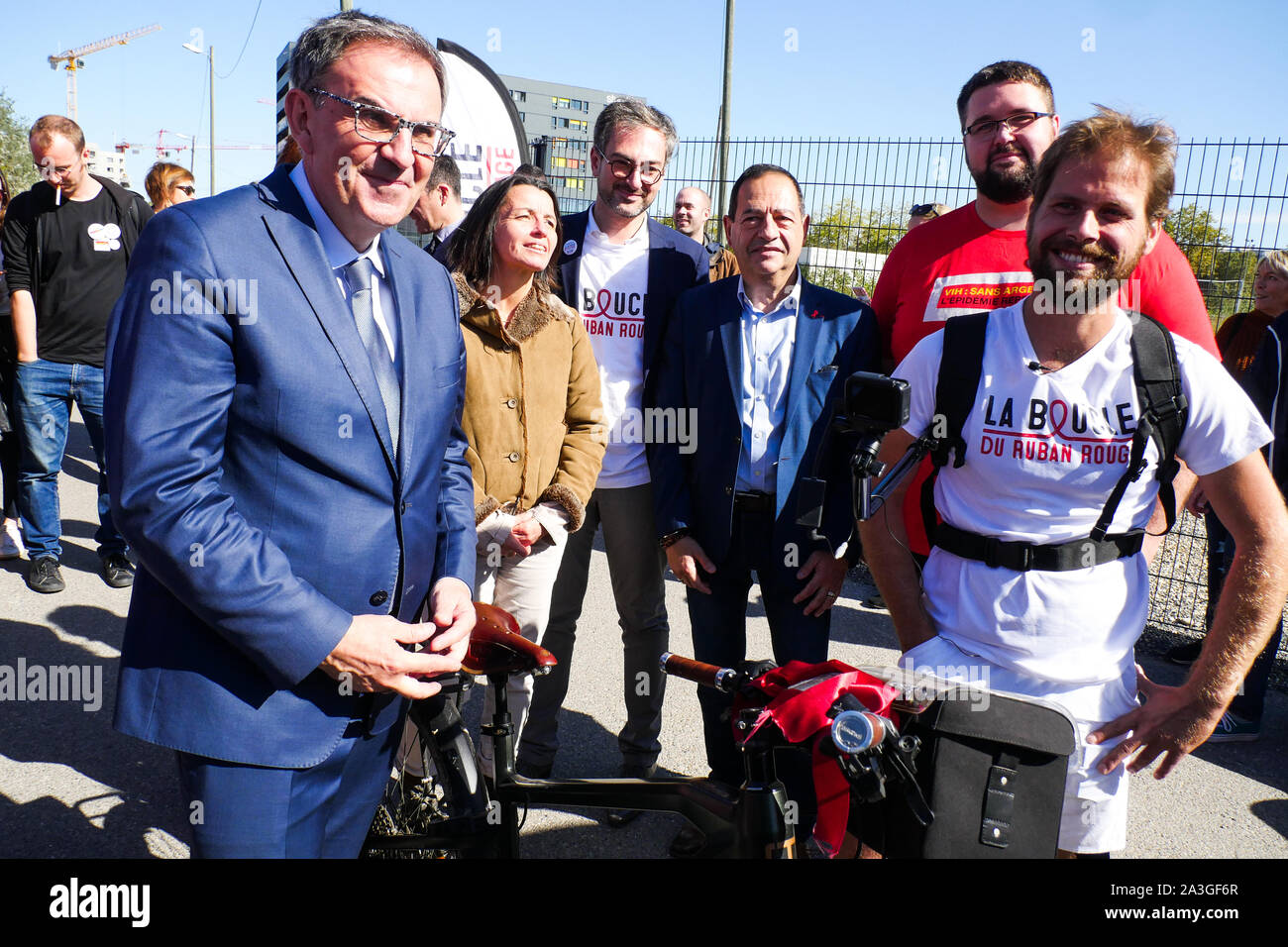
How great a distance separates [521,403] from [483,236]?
0.61 meters

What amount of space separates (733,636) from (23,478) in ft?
15.9

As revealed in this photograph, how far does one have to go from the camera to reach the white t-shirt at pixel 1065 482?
6.11 feet

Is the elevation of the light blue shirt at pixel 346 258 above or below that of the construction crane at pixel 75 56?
below

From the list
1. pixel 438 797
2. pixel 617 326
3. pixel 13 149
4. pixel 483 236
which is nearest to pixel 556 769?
pixel 438 797

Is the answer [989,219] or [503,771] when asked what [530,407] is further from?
[989,219]

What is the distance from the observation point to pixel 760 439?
3.06 m

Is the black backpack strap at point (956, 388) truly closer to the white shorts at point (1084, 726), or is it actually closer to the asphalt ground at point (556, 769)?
the white shorts at point (1084, 726)

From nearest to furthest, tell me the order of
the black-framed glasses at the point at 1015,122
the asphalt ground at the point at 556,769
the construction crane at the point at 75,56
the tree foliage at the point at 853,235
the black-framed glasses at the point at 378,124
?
the black-framed glasses at the point at 378,124
the black-framed glasses at the point at 1015,122
the asphalt ground at the point at 556,769
the tree foliage at the point at 853,235
the construction crane at the point at 75,56

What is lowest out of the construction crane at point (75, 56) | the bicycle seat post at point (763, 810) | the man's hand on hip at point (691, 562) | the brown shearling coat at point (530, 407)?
the bicycle seat post at point (763, 810)

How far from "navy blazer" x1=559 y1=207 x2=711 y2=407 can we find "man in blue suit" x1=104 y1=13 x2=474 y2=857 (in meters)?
1.64

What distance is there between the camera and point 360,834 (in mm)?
2154

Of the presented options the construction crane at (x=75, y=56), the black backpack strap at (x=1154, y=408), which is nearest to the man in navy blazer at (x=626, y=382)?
the black backpack strap at (x=1154, y=408)
